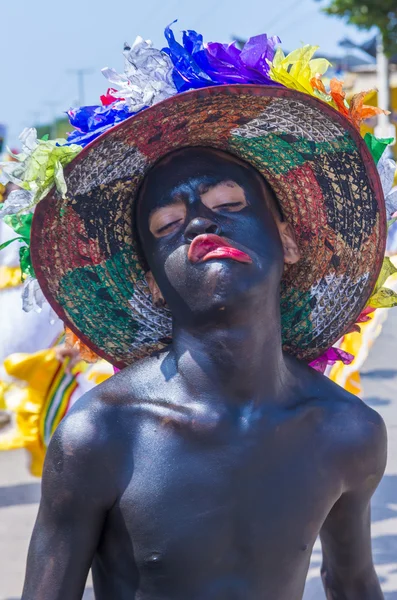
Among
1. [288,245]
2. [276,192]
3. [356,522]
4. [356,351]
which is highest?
[276,192]

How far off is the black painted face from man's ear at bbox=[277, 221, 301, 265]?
8cm

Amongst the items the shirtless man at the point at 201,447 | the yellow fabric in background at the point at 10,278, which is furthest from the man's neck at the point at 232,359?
the yellow fabric in background at the point at 10,278

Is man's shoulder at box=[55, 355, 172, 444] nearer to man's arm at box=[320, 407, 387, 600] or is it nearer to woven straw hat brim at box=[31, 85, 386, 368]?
woven straw hat brim at box=[31, 85, 386, 368]

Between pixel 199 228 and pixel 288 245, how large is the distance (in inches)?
12.1

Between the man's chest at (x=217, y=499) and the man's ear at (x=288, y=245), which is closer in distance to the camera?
the man's chest at (x=217, y=499)

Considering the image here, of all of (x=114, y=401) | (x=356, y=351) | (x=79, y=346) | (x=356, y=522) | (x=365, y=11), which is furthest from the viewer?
(x=365, y=11)

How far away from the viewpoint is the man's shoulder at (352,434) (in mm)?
1845

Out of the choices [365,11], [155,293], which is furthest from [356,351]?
[365,11]

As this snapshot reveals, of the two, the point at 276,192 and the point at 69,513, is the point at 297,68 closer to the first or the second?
the point at 276,192

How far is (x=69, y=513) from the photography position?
5.35ft

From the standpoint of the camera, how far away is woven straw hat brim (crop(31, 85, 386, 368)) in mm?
1766

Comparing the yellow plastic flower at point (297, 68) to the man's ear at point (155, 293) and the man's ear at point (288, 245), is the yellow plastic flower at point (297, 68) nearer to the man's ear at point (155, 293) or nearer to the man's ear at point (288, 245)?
the man's ear at point (288, 245)

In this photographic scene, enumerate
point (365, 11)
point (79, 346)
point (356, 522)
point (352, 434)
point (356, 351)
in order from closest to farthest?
1. point (352, 434)
2. point (356, 522)
3. point (79, 346)
4. point (356, 351)
5. point (365, 11)

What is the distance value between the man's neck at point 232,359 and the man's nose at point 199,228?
0.19m
